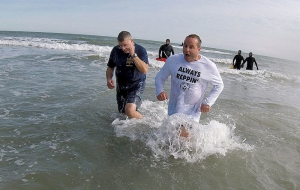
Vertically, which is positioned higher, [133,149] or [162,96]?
[162,96]

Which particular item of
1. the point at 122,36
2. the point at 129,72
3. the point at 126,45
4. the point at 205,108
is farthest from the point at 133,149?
the point at 122,36

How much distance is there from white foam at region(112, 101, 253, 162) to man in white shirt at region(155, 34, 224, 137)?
0.12 m

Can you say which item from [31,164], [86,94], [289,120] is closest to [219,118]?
[289,120]

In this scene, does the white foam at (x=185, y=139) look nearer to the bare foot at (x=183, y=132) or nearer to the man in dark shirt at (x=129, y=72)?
the bare foot at (x=183, y=132)

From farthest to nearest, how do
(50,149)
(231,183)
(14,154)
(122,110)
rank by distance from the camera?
(122,110) → (50,149) → (14,154) → (231,183)

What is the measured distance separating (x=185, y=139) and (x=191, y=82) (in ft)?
2.91

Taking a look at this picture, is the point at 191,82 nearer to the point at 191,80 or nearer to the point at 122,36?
the point at 191,80

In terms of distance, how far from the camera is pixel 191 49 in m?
3.48

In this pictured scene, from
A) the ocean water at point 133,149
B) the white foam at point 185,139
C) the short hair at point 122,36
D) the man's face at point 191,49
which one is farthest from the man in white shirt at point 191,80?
the short hair at point 122,36

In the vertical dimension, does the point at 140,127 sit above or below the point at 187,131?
below

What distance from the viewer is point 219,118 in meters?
5.98

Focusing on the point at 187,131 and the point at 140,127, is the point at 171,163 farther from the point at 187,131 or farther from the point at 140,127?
the point at 140,127

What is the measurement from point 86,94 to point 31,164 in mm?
4064

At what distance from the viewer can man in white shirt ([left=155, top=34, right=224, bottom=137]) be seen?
3527mm
